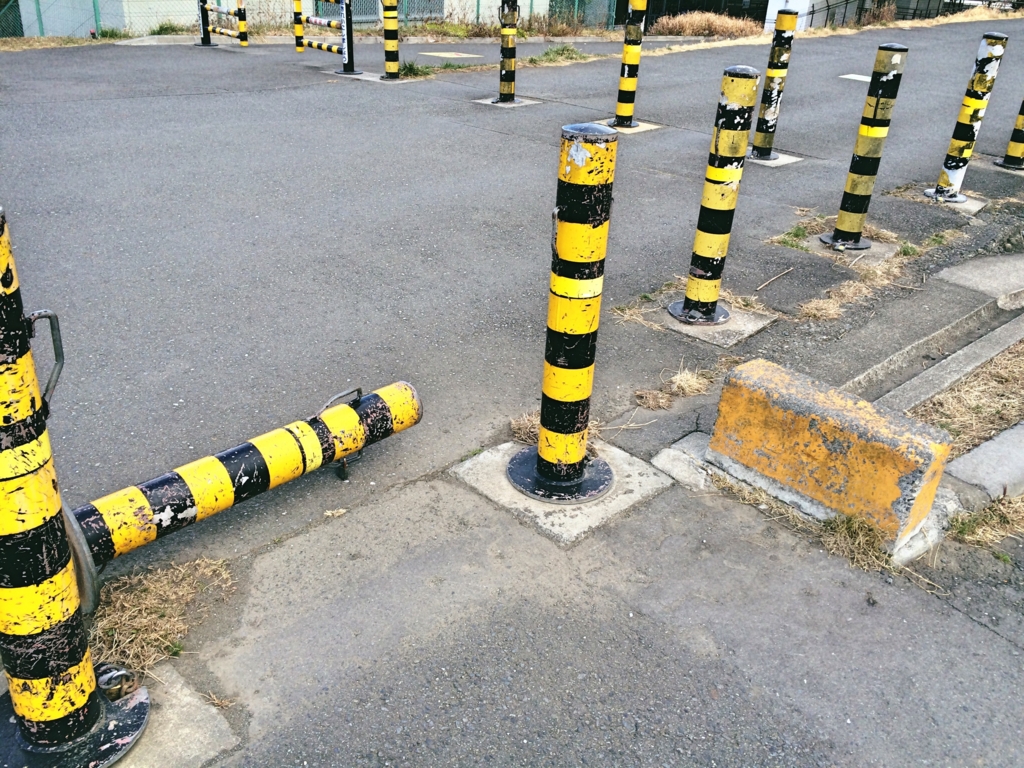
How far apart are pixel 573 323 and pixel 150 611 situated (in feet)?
5.95

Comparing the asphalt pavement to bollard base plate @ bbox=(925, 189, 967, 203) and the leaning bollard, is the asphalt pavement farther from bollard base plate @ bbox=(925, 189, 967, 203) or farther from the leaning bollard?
the leaning bollard

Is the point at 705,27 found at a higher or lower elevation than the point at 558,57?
higher

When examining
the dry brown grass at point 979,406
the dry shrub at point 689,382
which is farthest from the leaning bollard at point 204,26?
the dry brown grass at point 979,406

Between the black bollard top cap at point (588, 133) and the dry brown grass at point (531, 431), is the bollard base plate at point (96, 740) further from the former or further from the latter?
the black bollard top cap at point (588, 133)

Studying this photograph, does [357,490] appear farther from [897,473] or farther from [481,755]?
[897,473]

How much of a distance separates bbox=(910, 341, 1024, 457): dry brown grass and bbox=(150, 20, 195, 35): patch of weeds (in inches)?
681

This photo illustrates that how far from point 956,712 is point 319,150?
792 cm

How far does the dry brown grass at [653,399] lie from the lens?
4340mm

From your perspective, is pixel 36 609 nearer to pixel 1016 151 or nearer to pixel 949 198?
pixel 949 198

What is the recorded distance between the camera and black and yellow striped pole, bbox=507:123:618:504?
2.93 meters

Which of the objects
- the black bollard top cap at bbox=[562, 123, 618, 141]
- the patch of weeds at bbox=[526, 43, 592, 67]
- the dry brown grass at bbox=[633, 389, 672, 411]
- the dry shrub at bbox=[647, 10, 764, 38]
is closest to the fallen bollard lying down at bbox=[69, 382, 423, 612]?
the dry brown grass at bbox=[633, 389, 672, 411]

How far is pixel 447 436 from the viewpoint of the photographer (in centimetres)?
402

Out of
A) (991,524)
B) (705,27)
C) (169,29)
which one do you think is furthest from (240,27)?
(991,524)

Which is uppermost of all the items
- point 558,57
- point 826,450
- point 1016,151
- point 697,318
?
point 558,57
